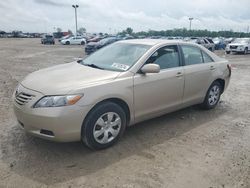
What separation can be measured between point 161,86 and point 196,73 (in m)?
1.05

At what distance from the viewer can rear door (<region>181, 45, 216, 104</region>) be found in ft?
15.4

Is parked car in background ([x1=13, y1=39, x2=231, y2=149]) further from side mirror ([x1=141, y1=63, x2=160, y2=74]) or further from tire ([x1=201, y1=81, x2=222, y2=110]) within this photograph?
tire ([x1=201, y1=81, x2=222, y2=110])

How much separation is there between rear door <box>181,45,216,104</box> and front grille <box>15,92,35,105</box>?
2.71 m

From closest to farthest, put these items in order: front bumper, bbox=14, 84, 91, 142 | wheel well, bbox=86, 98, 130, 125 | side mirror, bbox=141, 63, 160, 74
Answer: front bumper, bbox=14, 84, 91, 142
wheel well, bbox=86, 98, 130, 125
side mirror, bbox=141, 63, 160, 74

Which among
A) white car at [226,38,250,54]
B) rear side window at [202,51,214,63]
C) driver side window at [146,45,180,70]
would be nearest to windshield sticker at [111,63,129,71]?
driver side window at [146,45,180,70]

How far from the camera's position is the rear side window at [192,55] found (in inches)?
186

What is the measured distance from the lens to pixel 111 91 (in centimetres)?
346

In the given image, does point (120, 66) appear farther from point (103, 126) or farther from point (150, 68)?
point (103, 126)

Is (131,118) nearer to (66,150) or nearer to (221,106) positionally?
(66,150)

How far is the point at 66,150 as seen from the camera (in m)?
3.60

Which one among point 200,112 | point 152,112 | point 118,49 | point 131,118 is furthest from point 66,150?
point 200,112

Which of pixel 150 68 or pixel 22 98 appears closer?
pixel 22 98

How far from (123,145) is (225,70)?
10.4 feet

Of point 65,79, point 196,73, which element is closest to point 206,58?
point 196,73
